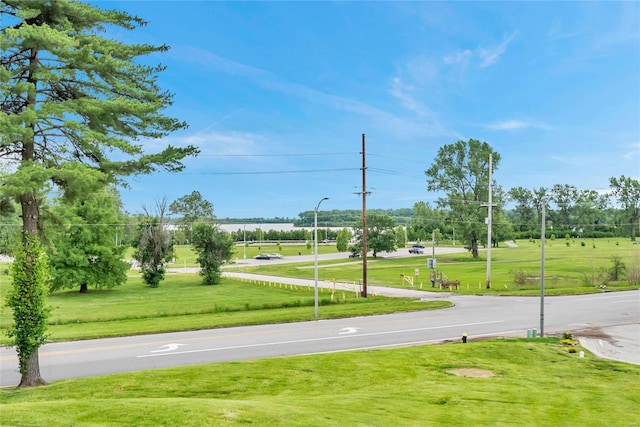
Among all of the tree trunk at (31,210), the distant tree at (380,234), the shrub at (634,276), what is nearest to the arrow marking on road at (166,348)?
the tree trunk at (31,210)

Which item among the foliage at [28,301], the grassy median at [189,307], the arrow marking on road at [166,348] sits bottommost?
the grassy median at [189,307]

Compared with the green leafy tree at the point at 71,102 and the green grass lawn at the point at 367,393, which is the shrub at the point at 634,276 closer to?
the green grass lawn at the point at 367,393

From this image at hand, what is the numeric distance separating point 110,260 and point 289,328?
26.5 m

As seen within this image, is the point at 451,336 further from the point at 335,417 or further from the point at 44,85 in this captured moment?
the point at 44,85

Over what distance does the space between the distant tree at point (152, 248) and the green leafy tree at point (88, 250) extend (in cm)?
332

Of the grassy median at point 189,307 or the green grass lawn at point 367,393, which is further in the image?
the grassy median at point 189,307

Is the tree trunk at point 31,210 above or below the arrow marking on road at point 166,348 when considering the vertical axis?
above

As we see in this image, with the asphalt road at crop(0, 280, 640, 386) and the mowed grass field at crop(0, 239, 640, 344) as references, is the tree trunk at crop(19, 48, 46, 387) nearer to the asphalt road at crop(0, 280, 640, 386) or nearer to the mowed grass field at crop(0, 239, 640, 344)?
the asphalt road at crop(0, 280, 640, 386)

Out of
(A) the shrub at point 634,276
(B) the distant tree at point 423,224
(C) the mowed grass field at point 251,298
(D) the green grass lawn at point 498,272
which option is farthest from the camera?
(B) the distant tree at point 423,224

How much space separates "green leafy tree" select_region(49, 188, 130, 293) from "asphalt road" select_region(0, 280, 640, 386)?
23.0m

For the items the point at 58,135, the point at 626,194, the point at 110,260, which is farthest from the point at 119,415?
the point at 626,194

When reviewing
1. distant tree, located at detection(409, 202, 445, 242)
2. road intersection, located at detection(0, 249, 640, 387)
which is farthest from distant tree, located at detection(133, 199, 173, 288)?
distant tree, located at detection(409, 202, 445, 242)

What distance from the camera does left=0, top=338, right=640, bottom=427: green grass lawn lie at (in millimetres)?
9034

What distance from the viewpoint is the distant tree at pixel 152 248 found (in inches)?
1929
